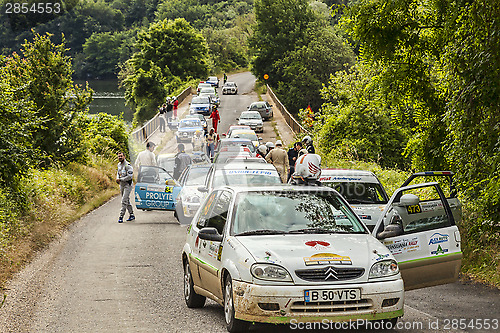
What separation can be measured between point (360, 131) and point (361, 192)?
15.1 meters

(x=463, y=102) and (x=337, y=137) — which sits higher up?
(x=463, y=102)

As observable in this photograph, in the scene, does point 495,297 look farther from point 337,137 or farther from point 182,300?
point 337,137

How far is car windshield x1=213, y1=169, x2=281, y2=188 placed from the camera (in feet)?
50.3

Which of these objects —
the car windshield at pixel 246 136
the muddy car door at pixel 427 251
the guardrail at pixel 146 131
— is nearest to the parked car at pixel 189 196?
the muddy car door at pixel 427 251

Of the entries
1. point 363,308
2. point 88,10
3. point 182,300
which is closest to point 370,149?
point 182,300

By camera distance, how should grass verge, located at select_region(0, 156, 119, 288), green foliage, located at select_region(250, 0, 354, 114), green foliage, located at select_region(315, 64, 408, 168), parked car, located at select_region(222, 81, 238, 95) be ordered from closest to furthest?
grass verge, located at select_region(0, 156, 119, 288) < green foliage, located at select_region(315, 64, 408, 168) < green foliage, located at select_region(250, 0, 354, 114) < parked car, located at select_region(222, 81, 238, 95)

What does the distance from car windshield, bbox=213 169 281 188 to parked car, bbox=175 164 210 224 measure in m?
1.03

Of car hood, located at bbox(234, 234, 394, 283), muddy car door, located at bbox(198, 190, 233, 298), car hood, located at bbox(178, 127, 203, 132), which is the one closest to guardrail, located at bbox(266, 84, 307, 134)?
car hood, located at bbox(178, 127, 203, 132)

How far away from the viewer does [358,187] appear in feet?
43.3

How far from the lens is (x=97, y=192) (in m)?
25.0

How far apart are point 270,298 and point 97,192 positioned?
19.6 meters

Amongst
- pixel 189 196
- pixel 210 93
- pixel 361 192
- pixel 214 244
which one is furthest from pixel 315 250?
pixel 210 93

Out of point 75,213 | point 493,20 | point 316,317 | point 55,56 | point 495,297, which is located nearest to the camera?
point 316,317

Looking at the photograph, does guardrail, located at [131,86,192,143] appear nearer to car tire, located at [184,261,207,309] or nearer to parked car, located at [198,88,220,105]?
parked car, located at [198,88,220,105]
